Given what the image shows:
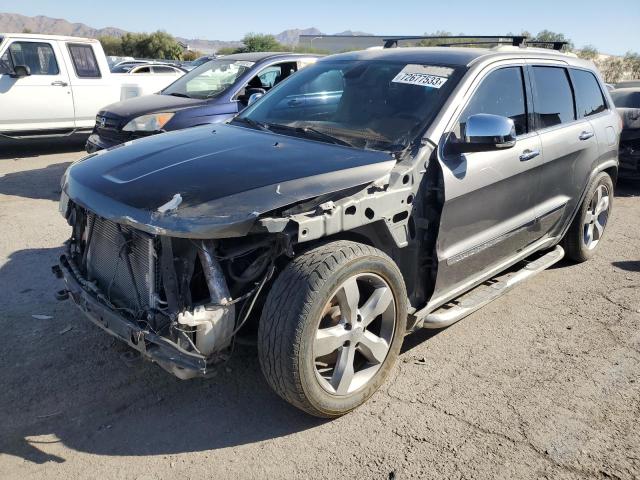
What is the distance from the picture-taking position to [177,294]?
9.30 ft

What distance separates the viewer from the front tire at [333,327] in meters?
2.76

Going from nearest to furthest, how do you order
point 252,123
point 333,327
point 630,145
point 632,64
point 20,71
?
point 333,327, point 252,123, point 630,145, point 20,71, point 632,64

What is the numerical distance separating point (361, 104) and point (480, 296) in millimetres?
1551

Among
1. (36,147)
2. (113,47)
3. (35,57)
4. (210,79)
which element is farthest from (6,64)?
(113,47)

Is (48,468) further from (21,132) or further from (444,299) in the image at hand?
(21,132)

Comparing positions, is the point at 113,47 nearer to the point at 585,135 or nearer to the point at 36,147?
the point at 36,147

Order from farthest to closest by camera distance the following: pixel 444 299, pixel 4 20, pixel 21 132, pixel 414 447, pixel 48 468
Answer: pixel 4 20
pixel 21 132
pixel 444 299
pixel 414 447
pixel 48 468

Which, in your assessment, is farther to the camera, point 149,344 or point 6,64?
point 6,64

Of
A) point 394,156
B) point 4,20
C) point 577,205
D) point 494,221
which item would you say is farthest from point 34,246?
point 4,20

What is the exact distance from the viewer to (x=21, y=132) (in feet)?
32.4

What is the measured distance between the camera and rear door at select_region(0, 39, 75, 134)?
966cm

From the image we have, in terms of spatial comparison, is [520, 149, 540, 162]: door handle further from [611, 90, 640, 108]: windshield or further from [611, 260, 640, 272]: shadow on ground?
[611, 90, 640, 108]: windshield

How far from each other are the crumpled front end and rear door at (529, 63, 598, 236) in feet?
8.33

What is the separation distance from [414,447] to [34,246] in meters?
4.26
